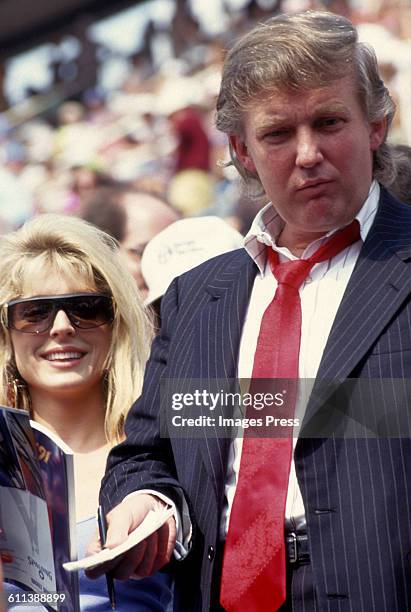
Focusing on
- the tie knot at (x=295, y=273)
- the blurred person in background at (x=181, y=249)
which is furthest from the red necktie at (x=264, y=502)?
the blurred person in background at (x=181, y=249)

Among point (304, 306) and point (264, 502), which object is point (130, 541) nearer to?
point (264, 502)

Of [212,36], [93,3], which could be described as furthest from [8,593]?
[93,3]

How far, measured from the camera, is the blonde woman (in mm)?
3176

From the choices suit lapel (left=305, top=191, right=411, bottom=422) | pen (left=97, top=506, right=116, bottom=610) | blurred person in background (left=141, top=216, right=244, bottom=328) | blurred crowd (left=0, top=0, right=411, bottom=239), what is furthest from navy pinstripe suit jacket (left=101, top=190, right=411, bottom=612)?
blurred crowd (left=0, top=0, right=411, bottom=239)

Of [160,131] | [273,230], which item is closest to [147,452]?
[273,230]

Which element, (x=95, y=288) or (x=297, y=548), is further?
(x=95, y=288)

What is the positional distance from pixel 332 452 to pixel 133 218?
2.87 meters

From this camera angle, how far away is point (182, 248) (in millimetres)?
4082

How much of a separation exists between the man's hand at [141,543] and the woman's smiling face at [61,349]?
0.92 metres

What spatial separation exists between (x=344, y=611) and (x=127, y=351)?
4.15ft

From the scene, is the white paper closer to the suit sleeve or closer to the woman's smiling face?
the suit sleeve

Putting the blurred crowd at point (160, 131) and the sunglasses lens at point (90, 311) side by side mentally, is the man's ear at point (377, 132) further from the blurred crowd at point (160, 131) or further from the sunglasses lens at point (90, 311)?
the blurred crowd at point (160, 131)

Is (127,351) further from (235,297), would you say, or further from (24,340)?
(235,297)

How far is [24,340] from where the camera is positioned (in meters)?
3.22
